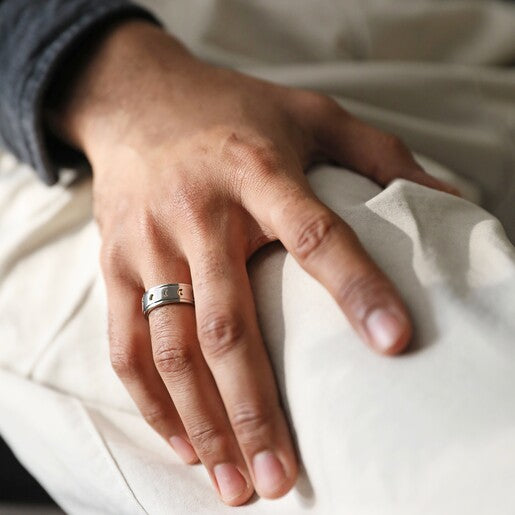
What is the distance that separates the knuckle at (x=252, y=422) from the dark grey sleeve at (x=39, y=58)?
0.39 m

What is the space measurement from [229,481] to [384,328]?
0.16 meters

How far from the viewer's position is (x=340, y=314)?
0.43 meters

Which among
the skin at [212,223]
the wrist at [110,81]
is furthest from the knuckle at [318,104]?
the wrist at [110,81]

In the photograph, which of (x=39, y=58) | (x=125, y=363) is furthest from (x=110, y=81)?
(x=125, y=363)

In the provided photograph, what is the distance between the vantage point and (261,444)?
0.43 meters

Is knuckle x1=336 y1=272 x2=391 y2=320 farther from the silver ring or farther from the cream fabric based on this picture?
the silver ring

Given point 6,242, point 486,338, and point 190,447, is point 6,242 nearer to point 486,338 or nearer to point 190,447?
point 190,447

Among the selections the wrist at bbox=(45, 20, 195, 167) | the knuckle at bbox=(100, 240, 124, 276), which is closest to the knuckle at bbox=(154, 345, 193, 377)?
the knuckle at bbox=(100, 240, 124, 276)

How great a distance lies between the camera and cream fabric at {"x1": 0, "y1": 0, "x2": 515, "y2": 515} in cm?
38

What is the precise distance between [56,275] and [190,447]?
0.23 meters

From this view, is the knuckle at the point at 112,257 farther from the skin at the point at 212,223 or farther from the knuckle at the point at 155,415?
the knuckle at the point at 155,415

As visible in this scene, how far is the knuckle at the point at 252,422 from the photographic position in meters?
0.43

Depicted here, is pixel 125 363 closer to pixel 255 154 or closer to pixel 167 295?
pixel 167 295

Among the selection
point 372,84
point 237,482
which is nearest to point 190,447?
point 237,482
